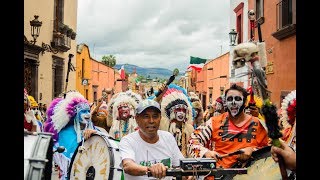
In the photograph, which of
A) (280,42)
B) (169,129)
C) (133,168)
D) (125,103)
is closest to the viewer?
(133,168)

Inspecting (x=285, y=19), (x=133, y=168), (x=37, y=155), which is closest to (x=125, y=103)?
(x=133, y=168)

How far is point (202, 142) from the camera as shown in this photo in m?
4.17

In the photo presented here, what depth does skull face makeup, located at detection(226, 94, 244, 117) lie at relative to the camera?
14.0ft

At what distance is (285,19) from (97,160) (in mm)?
8934

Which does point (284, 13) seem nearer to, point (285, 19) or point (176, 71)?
point (285, 19)

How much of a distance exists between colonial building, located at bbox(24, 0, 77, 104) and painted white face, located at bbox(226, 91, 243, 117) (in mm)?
10166

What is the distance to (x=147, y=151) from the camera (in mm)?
3459

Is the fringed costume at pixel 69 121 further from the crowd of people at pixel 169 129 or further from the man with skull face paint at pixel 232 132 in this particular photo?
the man with skull face paint at pixel 232 132

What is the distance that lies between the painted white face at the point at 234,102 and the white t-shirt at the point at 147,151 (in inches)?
33.4

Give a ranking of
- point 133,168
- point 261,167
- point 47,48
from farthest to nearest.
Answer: point 47,48 < point 261,167 < point 133,168

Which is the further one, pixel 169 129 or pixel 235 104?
pixel 169 129

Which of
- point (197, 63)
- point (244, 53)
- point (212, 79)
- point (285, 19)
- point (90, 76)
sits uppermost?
point (197, 63)

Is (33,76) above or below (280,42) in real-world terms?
below
